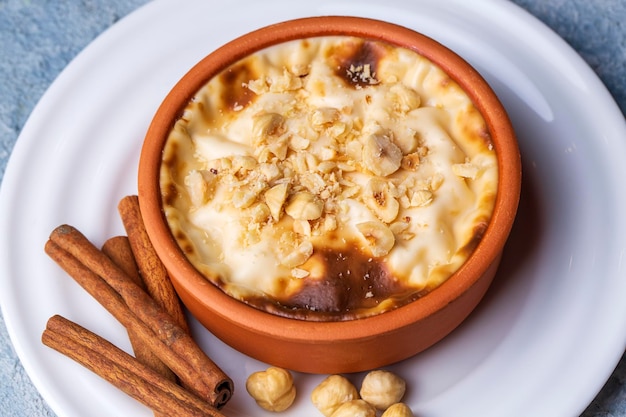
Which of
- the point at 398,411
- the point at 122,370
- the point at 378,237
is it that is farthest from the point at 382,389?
the point at 122,370

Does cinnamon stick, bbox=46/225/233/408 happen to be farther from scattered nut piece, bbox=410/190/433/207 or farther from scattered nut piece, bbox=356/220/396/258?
scattered nut piece, bbox=410/190/433/207

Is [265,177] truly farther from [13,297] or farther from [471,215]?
[13,297]

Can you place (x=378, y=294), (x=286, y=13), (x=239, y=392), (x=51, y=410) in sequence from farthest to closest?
(x=286, y=13), (x=51, y=410), (x=239, y=392), (x=378, y=294)

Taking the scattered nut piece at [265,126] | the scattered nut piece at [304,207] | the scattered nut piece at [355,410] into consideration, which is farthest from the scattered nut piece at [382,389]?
the scattered nut piece at [265,126]

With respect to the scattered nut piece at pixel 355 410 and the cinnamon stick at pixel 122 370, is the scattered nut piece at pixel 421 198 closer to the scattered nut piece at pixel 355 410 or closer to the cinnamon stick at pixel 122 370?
the scattered nut piece at pixel 355 410

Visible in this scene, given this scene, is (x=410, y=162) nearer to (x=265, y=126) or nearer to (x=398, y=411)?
(x=265, y=126)

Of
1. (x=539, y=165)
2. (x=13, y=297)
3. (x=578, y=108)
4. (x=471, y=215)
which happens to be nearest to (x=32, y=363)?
(x=13, y=297)
